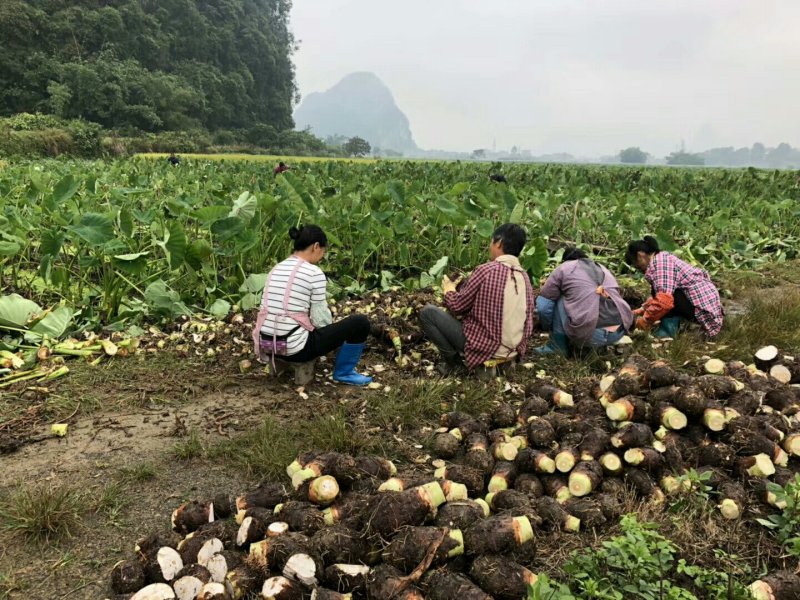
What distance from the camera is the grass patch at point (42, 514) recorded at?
2422 mm

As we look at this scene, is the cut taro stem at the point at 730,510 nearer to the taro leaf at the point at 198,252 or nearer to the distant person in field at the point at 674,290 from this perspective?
the distant person in field at the point at 674,290

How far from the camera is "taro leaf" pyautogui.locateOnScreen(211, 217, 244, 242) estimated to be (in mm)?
5000

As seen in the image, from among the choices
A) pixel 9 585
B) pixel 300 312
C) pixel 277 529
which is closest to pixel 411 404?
pixel 300 312

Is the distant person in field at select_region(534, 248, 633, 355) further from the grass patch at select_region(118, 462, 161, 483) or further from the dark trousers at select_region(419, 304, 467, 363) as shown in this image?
the grass patch at select_region(118, 462, 161, 483)

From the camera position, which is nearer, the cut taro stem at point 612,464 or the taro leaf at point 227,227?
the cut taro stem at point 612,464

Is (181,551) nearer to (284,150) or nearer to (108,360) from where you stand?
(108,360)

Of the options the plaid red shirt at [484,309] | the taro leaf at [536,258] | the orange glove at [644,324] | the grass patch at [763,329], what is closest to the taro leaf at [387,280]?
the taro leaf at [536,258]

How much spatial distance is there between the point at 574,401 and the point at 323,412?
1.61 m

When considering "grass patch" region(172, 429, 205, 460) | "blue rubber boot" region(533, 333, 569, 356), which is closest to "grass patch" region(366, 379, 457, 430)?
"grass patch" region(172, 429, 205, 460)

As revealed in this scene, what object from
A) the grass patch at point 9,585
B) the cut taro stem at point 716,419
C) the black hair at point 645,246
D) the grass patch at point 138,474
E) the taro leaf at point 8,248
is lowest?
the grass patch at point 9,585

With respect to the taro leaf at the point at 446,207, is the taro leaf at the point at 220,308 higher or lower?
lower

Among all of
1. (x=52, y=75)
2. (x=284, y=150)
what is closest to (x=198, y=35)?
(x=284, y=150)

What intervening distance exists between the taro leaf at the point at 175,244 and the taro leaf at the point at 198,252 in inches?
3.0

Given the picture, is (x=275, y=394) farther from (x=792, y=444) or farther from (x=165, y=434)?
(x=792, y=444)
